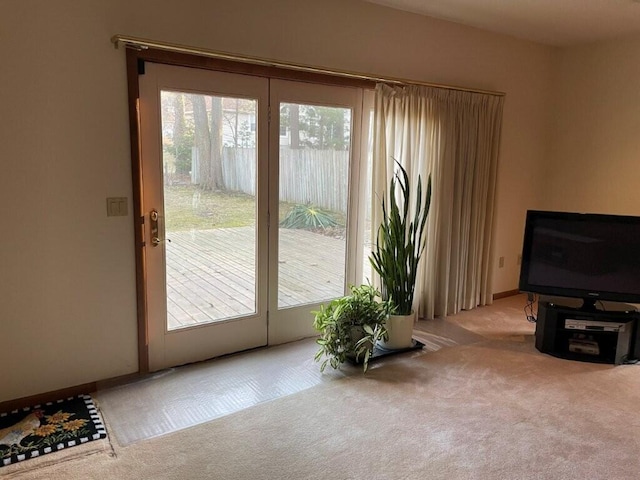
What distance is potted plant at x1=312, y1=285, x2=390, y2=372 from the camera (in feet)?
10.4

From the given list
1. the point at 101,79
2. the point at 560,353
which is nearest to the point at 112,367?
the point at 101,79

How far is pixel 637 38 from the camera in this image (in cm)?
412

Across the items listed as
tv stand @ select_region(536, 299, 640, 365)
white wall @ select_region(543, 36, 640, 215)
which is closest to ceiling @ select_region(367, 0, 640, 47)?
white wall @ select_region(543, 36, 640, 215)

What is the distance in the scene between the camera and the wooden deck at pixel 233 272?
10.3 ft

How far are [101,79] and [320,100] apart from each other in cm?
142

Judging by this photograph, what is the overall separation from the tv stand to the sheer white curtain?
2.95ft

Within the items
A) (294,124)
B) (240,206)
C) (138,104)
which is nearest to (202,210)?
(240,206)

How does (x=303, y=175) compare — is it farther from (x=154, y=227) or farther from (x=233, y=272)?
(x=154, y=227)

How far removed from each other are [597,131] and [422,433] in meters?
3.47

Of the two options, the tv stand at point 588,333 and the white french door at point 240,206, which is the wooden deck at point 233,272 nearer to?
the white french door at point 240,206

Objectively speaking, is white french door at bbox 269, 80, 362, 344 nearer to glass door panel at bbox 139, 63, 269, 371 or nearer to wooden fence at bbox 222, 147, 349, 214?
wooden fence at bbox 222, 147, 349, 214

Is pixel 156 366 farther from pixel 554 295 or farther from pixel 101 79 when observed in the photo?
pixel 554 295

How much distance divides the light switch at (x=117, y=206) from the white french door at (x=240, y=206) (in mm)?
124

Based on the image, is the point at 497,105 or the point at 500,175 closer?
the point at 497,105
